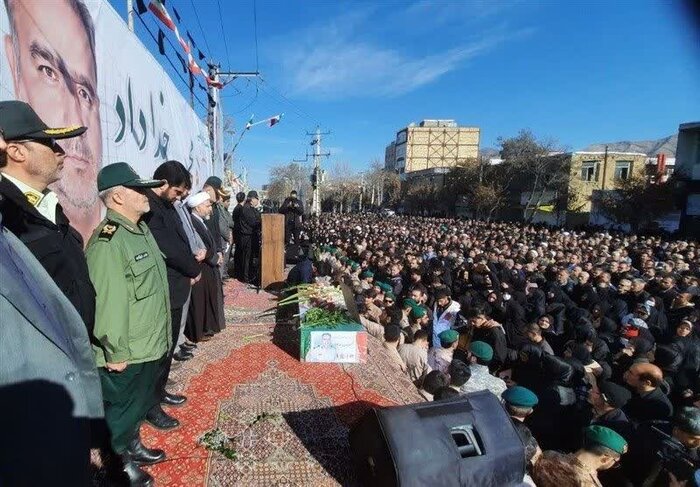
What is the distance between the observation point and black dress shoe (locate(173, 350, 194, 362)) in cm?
423

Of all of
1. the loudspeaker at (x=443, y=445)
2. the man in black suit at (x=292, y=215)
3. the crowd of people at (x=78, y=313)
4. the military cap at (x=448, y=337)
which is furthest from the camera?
the man in black suit at (x=292, y=215)

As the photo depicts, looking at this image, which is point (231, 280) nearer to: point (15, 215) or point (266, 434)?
point (266, 434)

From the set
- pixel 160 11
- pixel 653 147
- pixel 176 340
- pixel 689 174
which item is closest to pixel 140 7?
pixel 160 11

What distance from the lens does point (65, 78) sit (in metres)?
3.26

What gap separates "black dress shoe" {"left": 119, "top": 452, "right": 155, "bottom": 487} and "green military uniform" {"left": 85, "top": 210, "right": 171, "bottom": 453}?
3.0 inches

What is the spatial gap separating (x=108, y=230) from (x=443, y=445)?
2.12 meters

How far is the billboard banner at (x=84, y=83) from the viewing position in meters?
2.74

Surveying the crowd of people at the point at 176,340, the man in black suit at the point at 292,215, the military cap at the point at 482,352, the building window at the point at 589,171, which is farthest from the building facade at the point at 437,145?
the military cap at the point at 482,352

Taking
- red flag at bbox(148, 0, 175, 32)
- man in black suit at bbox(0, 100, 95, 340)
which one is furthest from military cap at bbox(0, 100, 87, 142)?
red flag at bbox(148, 0, 175, 32)

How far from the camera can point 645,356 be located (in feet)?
17.1

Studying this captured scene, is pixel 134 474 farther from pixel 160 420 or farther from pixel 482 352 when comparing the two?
pixel 482 352

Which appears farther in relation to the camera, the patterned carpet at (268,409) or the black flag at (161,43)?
the black flag at (161,43)

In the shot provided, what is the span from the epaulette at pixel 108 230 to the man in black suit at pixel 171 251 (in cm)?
56

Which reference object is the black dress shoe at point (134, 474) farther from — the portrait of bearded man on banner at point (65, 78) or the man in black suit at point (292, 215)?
→ the man in black suit at point (292, 215)
